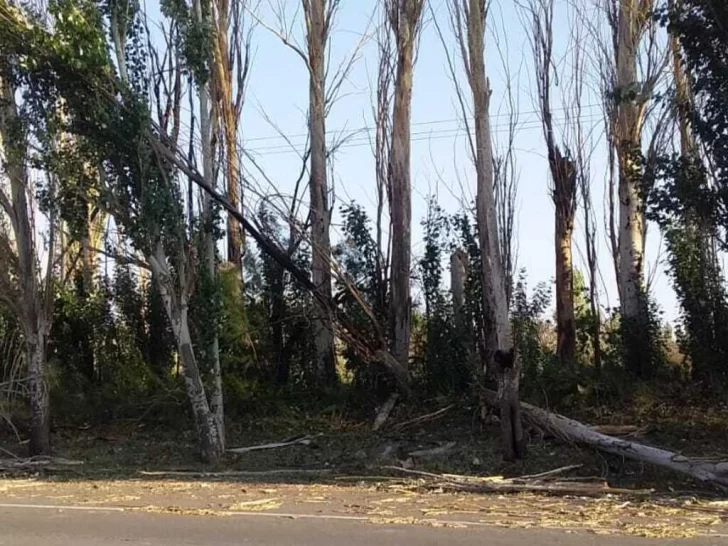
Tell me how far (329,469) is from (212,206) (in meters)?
5.68

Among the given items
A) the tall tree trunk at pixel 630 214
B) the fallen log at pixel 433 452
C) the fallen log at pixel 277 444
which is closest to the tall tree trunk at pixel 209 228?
the fallen log at pixel 277 444

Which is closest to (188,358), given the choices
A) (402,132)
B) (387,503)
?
(387,503)

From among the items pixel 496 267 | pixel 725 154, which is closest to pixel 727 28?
pixel 725 154

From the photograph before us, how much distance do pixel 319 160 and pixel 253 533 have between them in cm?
1425

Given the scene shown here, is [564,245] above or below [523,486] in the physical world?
above

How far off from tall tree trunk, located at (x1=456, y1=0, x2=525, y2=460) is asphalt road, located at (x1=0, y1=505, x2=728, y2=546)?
19.8 ft

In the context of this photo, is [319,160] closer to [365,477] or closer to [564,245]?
[564,245]

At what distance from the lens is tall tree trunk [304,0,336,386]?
2178 cm

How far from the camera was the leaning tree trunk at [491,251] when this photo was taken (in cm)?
1546

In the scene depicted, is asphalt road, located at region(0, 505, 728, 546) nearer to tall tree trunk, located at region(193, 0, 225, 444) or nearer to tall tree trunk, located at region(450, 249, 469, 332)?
tall tree trunk, located at region(193, 0, 225, 444)

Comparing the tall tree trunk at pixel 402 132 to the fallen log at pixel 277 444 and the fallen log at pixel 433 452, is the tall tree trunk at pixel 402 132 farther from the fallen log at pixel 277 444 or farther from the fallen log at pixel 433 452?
the fallen log at pixel 433 452

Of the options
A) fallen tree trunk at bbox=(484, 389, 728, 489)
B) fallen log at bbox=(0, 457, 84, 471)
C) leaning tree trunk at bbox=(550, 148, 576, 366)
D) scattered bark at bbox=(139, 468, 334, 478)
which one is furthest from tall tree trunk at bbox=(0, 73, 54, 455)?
leaning tree trunk at bbox=(550, 148, 576, 366)

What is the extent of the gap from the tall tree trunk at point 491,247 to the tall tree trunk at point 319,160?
19.3ft

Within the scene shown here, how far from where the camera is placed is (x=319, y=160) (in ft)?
73.8
